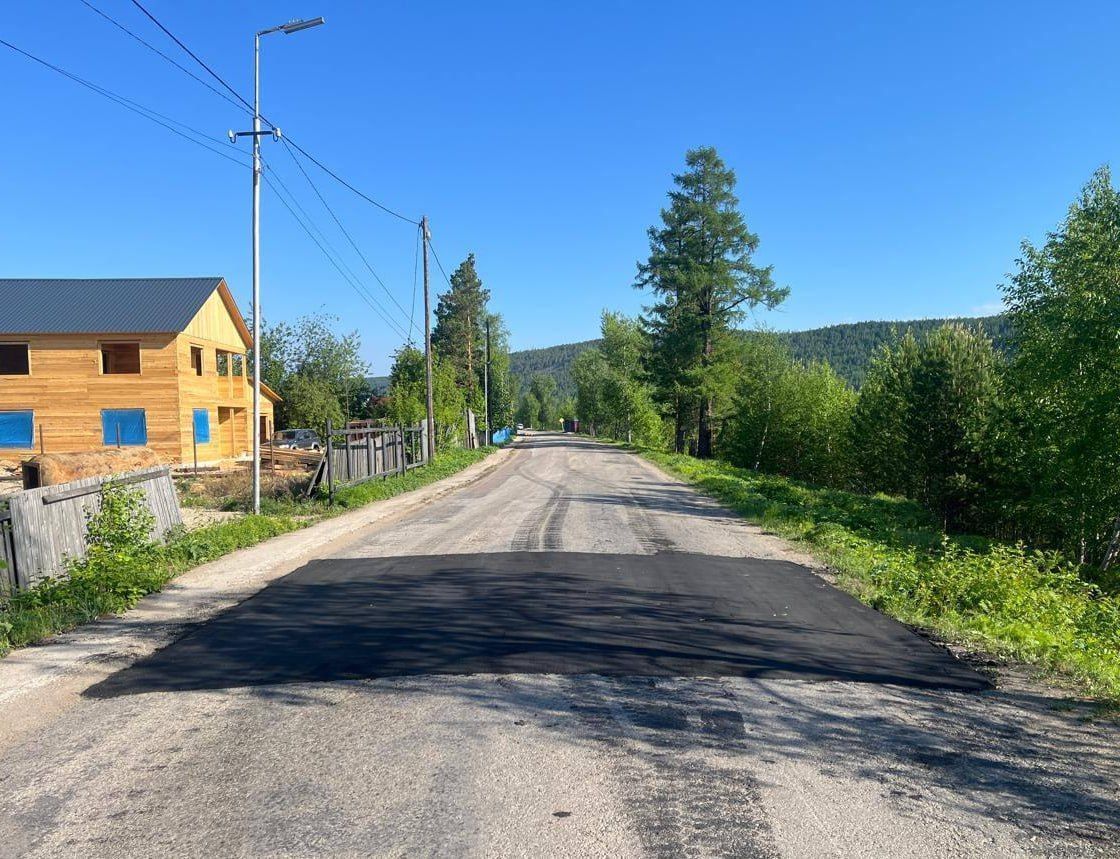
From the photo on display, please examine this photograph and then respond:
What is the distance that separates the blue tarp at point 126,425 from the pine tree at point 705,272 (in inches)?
970

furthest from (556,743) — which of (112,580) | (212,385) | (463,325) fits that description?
(463,325)

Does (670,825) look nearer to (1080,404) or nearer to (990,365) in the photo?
(1080,404)

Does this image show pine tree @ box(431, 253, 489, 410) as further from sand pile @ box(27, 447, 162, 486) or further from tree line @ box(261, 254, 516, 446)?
sand pile @ box(27, 447, 162, 486)

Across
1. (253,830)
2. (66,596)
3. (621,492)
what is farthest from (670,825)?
(621,492)

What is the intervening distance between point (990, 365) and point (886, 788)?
88.4 ft

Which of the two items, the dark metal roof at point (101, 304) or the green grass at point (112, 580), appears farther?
the dark metal roof at point (101, 304)

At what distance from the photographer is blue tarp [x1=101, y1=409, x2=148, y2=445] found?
97.6ft

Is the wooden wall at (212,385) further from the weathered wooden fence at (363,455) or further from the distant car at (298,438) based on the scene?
the weathered wooden fence at (363,455)

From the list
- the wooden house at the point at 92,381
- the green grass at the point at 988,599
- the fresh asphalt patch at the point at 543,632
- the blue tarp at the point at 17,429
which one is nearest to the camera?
the fresh asphalt patch at the point at 543,632

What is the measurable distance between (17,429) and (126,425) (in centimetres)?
420

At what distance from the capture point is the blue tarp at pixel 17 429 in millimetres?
29609

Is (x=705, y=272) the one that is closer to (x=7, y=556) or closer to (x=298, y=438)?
(x=298, y=438)

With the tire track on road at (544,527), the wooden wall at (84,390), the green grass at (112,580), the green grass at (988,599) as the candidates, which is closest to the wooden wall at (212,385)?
the wooden wall at (84,390)

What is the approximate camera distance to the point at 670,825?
342 cm
